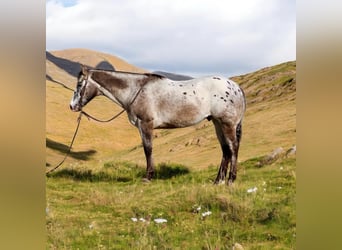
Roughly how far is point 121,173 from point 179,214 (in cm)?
354

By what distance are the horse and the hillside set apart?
169cm

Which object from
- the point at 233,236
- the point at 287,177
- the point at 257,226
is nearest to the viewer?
the point at 233,236

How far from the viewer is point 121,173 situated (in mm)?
8109

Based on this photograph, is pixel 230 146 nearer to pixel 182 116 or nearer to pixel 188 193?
pixel 182 116

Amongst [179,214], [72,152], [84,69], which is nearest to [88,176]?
[84,69]

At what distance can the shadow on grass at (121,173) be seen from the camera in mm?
7754

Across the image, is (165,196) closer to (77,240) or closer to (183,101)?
(183,101)

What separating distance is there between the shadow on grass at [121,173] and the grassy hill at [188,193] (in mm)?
19

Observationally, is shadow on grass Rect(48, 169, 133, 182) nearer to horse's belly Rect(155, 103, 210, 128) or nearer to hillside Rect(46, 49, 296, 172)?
hillside Rect(46, 49, 296, 172)

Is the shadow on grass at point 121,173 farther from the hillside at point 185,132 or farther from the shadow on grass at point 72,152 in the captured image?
the shadow on grass at point 72,152

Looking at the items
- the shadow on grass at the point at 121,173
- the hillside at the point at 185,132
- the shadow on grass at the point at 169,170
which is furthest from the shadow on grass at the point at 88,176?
the shadow on grass at the point at 169,170

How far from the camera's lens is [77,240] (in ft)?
12.8
